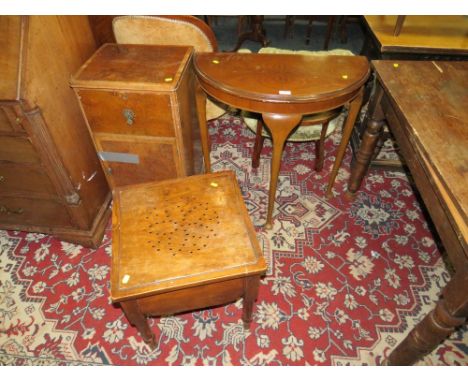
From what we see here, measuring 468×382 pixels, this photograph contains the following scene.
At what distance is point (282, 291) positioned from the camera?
187cm

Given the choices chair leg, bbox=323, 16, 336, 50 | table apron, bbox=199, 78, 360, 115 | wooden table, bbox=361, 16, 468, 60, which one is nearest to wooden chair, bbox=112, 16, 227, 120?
table apron, bbox=199, 78, 360, 115

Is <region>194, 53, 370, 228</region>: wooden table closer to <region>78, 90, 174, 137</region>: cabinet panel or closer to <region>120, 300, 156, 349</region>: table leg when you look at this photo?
<region>78, 90, 174, 137</region>: cabinet panel

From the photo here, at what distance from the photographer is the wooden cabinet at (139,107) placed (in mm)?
1643

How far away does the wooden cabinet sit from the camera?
64.7 inches

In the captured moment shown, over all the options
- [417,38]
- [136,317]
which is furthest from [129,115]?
[417,38]

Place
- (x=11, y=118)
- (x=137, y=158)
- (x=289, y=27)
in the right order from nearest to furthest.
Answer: (x=11, y=118) < (x=137, y=158) < (x=289, y=27)

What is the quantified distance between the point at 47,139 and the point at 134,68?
0.59m

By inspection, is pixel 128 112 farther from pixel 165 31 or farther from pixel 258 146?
pixel 258 146

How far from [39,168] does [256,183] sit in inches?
58.2

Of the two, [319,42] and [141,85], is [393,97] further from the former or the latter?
[319,42]

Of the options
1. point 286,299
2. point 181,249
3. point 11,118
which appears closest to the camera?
point 181,249

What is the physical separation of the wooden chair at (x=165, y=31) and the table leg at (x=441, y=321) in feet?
5.82

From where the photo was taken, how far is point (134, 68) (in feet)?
5.66

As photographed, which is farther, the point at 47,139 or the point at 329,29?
the point at 329,29
